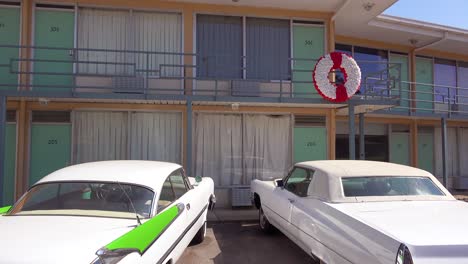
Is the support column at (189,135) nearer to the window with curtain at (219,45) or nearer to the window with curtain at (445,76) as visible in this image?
the window with curtain at (219,45)

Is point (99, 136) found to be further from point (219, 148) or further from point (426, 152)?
point (426, 152)

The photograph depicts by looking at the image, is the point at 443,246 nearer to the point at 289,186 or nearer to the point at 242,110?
the point at 289,186

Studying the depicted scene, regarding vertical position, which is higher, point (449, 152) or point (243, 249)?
point (449, 152)

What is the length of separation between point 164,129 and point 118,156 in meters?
1.23

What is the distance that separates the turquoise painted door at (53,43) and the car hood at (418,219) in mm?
7115

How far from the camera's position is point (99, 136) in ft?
28.9

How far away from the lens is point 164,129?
904 cm

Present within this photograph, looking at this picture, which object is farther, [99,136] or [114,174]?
[99,136]

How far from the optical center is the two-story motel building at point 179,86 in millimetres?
8438

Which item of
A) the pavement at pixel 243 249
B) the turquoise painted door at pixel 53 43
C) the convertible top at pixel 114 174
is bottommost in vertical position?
the pavement at pixel 243 249

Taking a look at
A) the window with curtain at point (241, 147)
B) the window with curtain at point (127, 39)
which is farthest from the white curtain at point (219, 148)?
the window with curtain at point (127, 39)

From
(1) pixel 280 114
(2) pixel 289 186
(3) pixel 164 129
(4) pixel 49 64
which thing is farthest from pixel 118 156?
(2) pixel 289 186

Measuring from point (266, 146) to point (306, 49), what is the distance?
2.71 m

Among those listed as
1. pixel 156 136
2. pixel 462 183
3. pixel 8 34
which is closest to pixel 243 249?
pixel 156 136
